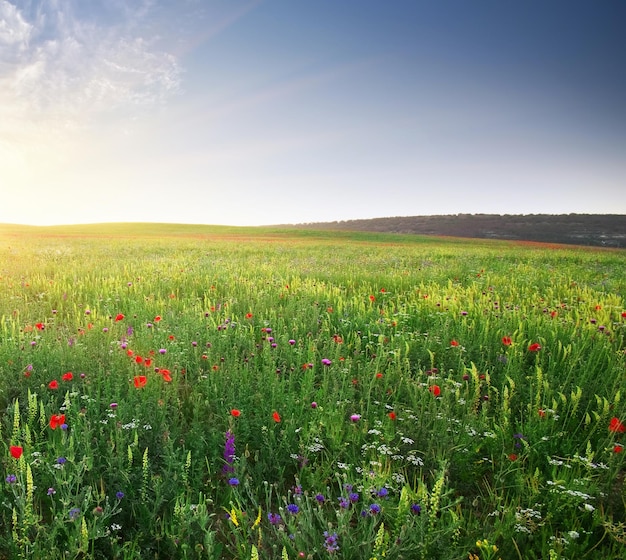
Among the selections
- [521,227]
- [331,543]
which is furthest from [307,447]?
[521,227]

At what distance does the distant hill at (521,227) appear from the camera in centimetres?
5184

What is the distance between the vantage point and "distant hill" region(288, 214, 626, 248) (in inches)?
2041

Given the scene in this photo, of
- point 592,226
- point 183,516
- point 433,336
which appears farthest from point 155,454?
point 592,226

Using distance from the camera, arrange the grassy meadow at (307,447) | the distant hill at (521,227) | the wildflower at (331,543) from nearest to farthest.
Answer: the wildflower at (331,543)
the grassy meadow at (307,447)
the distant hill at (521,227)

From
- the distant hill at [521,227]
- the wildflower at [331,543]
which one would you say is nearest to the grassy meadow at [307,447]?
the wildflower at [331,543]

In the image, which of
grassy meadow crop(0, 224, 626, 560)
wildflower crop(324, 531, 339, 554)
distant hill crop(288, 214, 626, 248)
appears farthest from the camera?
distant hill crop(288, 214, 626, 248)

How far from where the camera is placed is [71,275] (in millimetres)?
8531

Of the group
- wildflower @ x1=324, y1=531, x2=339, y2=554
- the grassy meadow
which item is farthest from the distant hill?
wildflower @ x1=324, y1=531, x2=339, y2=554

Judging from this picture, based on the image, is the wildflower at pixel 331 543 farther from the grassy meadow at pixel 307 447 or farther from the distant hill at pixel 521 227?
the distant hill at pixel 521 227

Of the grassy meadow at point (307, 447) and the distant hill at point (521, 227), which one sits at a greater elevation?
the distant hill at point (521, 227)

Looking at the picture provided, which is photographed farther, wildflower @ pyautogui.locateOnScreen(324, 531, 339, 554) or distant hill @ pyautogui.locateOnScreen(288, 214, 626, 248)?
distant hill @ pyautogui.locateOnScreen(288, 214, 626, 248)

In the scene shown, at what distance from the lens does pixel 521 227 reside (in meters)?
60.6

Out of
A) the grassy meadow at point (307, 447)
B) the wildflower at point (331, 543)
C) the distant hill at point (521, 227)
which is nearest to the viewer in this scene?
the wildflower at point (331, 543)

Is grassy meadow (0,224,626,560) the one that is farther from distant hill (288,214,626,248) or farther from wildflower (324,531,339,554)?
distant hill (288,214,626,248)
